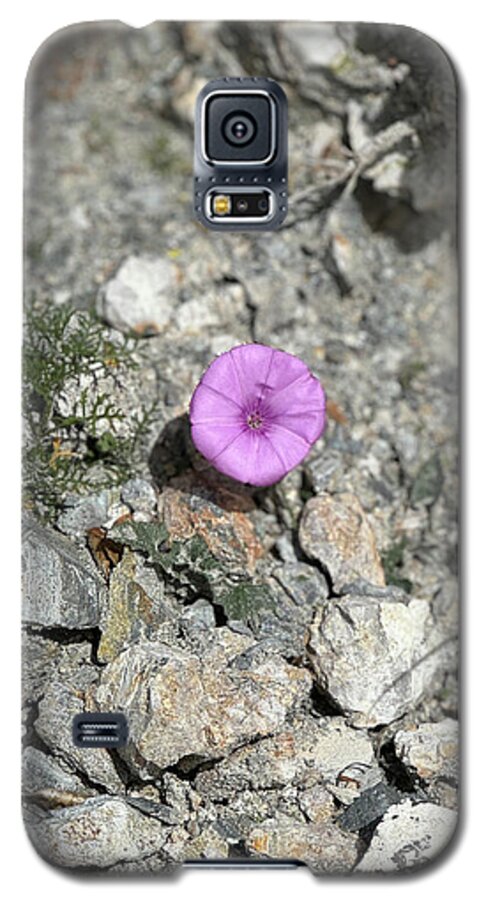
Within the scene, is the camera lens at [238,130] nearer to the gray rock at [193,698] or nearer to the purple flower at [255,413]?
the purple flower at [255,413]

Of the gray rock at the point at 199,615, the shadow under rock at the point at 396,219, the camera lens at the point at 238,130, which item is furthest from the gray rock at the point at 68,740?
the shadow under rock at the point at 396,219

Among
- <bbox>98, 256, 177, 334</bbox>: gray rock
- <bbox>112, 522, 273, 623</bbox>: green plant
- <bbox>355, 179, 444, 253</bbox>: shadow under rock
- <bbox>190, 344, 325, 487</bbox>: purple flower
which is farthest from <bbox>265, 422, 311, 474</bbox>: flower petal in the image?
<bbox>355, 179, 444, 253</bbox>: shadow under rock

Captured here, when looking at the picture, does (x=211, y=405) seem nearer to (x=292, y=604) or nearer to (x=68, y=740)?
(x=292, y=604)

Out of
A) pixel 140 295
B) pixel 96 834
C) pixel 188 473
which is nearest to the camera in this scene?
pixel 96 834

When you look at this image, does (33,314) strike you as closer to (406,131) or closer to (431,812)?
(406,131)

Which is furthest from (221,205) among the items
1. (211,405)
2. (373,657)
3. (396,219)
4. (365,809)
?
(365,809)
